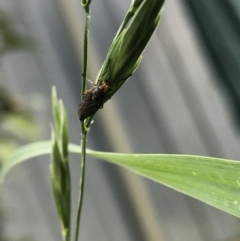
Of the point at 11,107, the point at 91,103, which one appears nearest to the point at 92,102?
the point at 91,103

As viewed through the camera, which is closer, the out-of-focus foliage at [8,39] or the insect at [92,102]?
the insect at [92,102]

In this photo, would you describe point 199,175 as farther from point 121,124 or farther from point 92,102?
point 121,124

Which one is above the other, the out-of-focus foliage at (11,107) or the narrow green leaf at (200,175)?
the narrow green leaf at (200,175)

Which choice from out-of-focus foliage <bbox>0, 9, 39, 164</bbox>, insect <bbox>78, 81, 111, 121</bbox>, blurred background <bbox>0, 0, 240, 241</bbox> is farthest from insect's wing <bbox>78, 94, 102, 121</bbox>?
blurred background <bbox>0, 0, 240, 241</bbox>

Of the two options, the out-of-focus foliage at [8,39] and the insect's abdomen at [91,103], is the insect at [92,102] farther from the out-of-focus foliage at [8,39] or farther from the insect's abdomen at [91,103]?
the out-of-focus foliage at [8,39]

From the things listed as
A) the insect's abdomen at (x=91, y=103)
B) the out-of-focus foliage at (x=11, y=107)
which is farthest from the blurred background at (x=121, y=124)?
the insect's abdomen at (x=91, y=103)
